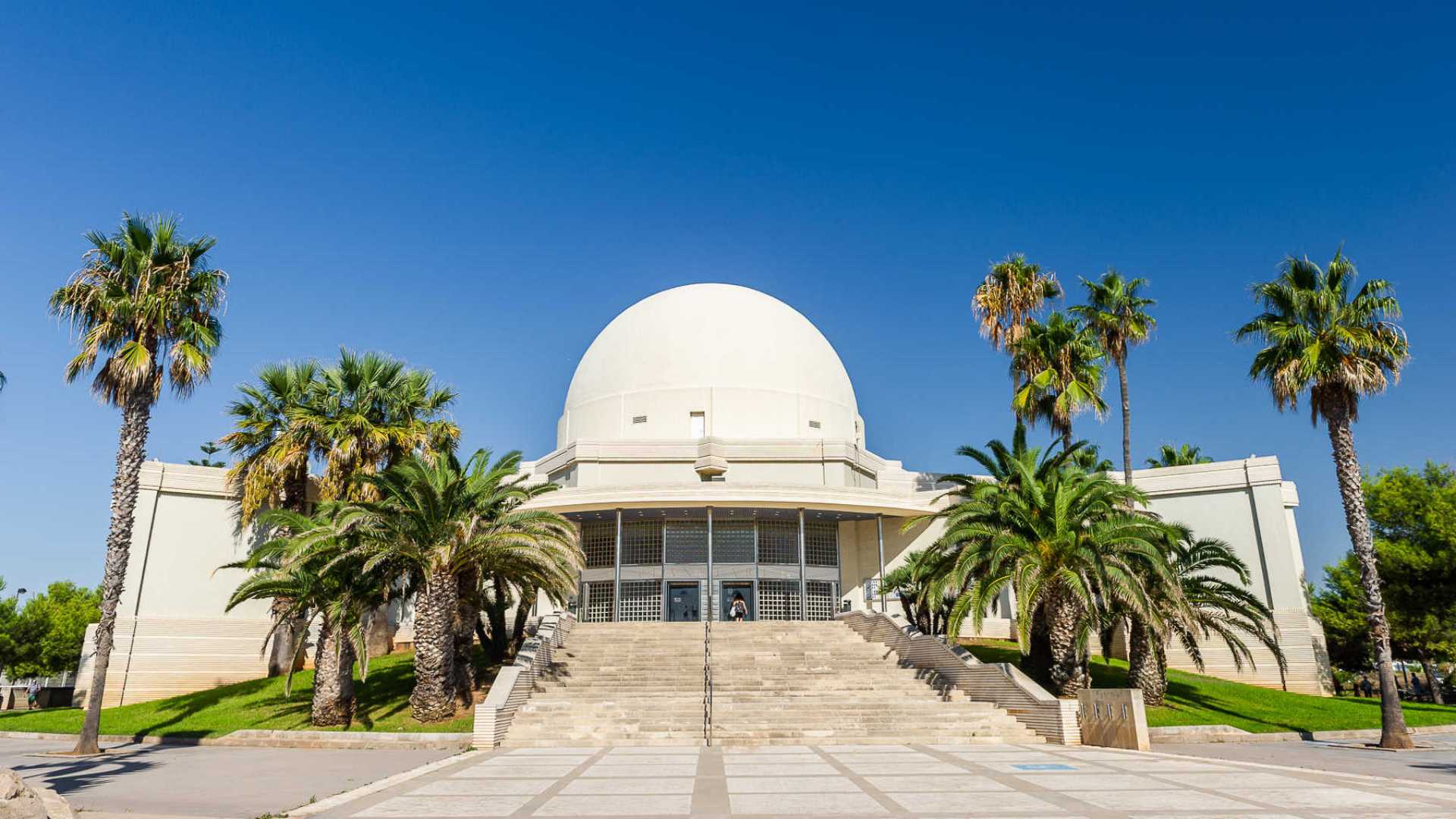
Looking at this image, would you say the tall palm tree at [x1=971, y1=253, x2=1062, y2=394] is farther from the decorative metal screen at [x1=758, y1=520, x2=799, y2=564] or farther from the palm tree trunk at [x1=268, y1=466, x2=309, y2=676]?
the palm tree trunk at [x1=268, y1=466, x2=309, y2=676]

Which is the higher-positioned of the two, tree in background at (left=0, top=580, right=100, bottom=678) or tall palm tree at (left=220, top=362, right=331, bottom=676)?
tall palm tree at (left=220, top=362, right=331, bottom=676)

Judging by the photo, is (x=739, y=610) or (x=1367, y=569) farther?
(x=739, y=610)

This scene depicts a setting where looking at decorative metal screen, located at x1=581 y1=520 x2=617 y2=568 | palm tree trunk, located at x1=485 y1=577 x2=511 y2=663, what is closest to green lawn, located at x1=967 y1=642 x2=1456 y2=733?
decorative metal screen, located at x1=581 y1=520 x2=617 y2=568

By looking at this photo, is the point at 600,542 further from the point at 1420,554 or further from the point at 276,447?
the point at 1420,554

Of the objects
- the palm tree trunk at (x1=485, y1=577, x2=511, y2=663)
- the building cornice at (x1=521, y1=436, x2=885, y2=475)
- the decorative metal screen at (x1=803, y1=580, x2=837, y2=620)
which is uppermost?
the building cornice at (x1=521, y1=436, x2=885, y2=475)

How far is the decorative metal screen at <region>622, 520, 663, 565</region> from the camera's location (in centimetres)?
3234

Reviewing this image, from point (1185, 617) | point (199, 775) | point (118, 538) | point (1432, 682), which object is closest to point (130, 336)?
point (118, 538)

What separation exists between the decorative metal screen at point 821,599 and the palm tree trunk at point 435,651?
15.8 meters

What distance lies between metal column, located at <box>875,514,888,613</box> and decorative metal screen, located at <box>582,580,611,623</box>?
9916mm

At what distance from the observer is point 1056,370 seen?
28.2 meters

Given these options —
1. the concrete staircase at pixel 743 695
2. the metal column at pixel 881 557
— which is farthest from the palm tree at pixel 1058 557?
the metal column at pixel 881 557

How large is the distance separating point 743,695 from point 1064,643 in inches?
300

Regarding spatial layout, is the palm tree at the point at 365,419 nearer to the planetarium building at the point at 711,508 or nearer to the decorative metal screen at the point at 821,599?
the planetarium building at the point at 711,508

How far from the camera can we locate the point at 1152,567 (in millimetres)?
21203
